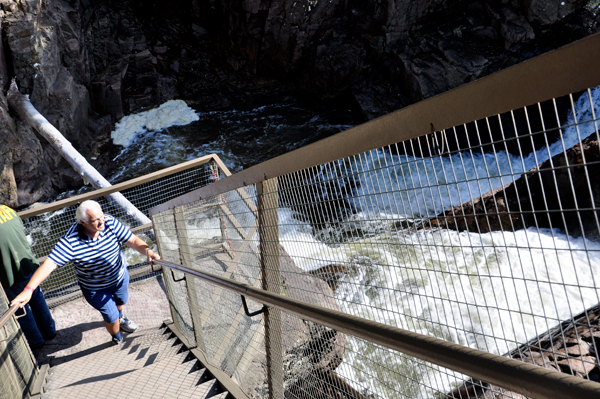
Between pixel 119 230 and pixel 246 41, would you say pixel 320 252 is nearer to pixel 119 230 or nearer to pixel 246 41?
pixel 119 230

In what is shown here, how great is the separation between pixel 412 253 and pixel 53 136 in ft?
32.3

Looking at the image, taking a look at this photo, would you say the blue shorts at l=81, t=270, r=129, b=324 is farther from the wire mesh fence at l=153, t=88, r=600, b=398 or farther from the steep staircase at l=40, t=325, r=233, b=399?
the wire mesh fence at l=153, t=88, r=600, b=398

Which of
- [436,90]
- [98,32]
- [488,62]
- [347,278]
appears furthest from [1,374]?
[98,32]

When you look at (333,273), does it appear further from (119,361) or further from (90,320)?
(90,320)

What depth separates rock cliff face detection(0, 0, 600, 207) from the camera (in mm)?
9977

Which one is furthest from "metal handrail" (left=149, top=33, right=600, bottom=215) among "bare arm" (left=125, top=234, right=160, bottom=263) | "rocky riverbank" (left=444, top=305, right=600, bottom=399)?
"bare arm" (left=125, top=234, right=160, bottom=263)

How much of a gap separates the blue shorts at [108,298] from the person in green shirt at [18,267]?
51 centimetres

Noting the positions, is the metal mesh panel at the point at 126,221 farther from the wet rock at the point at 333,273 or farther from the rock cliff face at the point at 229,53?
the wet rock at the point at 333,273

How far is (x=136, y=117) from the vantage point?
45.6 ft

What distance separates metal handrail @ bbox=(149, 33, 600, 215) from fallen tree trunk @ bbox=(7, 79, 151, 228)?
7.83 m

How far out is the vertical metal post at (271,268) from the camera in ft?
5.22

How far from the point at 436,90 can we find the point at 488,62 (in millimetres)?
1698

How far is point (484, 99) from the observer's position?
753 mm

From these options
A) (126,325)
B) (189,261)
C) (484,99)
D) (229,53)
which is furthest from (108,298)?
(229,53)
